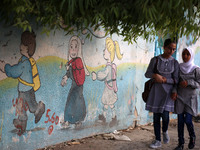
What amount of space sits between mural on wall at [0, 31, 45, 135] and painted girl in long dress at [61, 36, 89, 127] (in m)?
0.60

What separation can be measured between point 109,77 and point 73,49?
104cm

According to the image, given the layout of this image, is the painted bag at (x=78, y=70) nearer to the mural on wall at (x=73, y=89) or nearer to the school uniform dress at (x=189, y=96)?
the mural on wall at (x=73, y=89)

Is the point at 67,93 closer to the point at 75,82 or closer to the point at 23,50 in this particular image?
the point at 75,82

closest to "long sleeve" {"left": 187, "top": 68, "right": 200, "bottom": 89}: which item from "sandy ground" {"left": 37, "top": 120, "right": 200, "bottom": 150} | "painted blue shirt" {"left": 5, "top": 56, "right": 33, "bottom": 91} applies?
"sandy ground" {"left": 37, "top": 120, "right": 200, "bottom": 150}

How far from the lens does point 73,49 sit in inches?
190

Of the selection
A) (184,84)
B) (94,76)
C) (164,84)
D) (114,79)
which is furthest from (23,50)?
(184,84)

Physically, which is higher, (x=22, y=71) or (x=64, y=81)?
(x=22, y=71)

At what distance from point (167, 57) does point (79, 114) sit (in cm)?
179

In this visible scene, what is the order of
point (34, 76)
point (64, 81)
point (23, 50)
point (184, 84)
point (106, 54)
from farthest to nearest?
point (106, 54) → point (64, 81) → point (184, 84) → point (34, 76) → point (23, 50)

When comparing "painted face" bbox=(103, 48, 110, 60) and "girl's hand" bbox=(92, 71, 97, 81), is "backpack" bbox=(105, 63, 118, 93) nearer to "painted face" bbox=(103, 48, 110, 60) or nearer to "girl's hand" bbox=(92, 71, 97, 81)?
"painted face" bbox=(103, 48, 110, 60)

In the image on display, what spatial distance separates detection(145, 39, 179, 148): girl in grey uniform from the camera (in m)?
4.53

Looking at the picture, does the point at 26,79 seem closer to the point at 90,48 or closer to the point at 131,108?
the point at 90,48

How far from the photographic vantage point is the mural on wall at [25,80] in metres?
4.09

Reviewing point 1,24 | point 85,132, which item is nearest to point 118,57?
point 85,132
